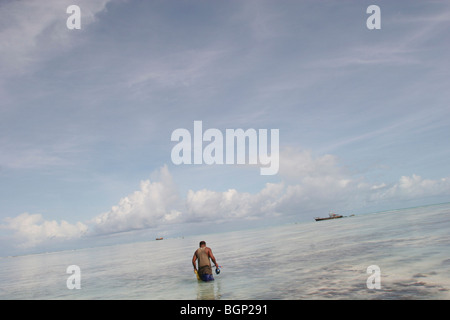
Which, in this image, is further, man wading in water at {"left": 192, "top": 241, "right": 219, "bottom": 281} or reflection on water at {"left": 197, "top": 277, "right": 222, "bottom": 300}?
man wading in water at {"left": 192, "top": 241, "right": 219, "bottom": 281}

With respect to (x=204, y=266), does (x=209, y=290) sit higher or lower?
lower

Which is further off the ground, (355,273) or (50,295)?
(355,273)

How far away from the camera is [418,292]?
11.4m

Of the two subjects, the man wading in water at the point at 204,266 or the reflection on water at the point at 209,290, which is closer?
the reflection on water at the point at 209,290

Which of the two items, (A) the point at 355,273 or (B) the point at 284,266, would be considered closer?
(A) the point at 355,273

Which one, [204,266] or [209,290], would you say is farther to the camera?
[204,266]
